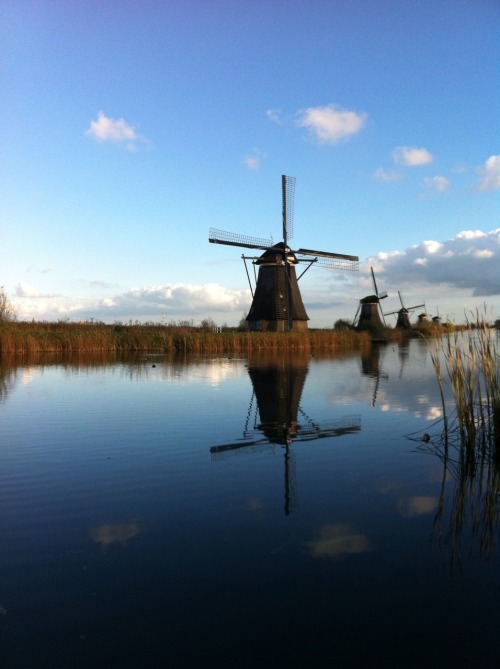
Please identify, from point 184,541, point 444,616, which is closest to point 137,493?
point 184,541

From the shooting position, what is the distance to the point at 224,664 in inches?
77.9

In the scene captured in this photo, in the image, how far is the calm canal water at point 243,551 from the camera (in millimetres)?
2109

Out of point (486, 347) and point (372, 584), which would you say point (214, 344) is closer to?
point (486, 347)

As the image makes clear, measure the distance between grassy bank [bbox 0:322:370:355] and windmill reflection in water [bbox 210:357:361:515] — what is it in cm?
1406

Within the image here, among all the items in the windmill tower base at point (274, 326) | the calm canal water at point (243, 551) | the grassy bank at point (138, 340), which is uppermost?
the windmill tower base at point (274, 326)

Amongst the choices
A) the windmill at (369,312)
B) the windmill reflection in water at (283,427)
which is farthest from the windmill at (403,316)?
the windmill reflection in water at (283,427)

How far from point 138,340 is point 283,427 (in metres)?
19.8

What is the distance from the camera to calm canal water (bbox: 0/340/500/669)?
2109mm

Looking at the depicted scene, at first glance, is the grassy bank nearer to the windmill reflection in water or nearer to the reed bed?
the windmill reflection in water

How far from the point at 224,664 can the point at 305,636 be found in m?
0.38

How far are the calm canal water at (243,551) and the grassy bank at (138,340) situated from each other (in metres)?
17.8

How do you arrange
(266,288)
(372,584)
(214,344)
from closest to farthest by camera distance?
(372,584) → (214,344) → (266,288)

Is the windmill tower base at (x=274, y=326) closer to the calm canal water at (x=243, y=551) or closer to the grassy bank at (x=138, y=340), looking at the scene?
the grassy bank at (x=138, y=340)

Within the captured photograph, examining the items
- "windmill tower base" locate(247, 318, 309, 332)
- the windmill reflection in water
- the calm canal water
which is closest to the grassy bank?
"windmill tower base" locate(247, 318, 309, 332)
